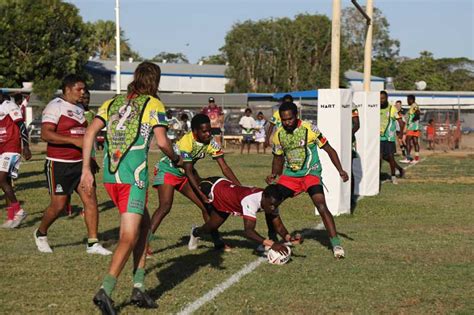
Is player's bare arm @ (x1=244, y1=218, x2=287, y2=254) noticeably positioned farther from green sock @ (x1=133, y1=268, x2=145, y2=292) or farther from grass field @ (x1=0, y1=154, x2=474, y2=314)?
green sock @ (x1=133, y1=268, x2=145, y2=292)

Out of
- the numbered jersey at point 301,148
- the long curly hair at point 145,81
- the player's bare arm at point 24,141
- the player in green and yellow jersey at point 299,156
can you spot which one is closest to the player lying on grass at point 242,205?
the player in green and yellow jersey at point 299,156

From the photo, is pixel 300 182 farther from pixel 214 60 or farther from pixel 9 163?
pixel 214 60

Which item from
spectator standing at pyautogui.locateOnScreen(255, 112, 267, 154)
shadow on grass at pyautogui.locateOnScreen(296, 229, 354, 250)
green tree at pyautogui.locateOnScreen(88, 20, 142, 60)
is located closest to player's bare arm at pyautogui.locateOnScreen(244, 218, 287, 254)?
shadow on grass at pyautogui.locateOnScreen(296, 229, 354, 250)

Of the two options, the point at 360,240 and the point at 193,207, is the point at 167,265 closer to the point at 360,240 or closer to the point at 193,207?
the point at 360,240

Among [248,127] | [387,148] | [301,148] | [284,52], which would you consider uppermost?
[284,52]

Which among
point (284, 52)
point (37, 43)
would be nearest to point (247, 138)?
point (37, 43)

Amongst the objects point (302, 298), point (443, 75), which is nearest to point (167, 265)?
point (302, 298)

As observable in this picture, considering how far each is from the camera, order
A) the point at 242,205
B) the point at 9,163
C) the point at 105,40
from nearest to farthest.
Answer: the point at 242,205, the point at 9,163, the point at 105,40

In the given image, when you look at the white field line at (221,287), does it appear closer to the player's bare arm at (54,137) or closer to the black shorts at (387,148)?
the player's bare arm at (54,137)

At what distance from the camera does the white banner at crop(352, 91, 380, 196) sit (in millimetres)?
17875

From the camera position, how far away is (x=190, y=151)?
10.0 meters

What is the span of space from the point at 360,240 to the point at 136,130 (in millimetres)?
5154

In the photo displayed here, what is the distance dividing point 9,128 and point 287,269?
6.20 m

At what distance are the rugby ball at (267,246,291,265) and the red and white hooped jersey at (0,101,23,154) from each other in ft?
19.1
